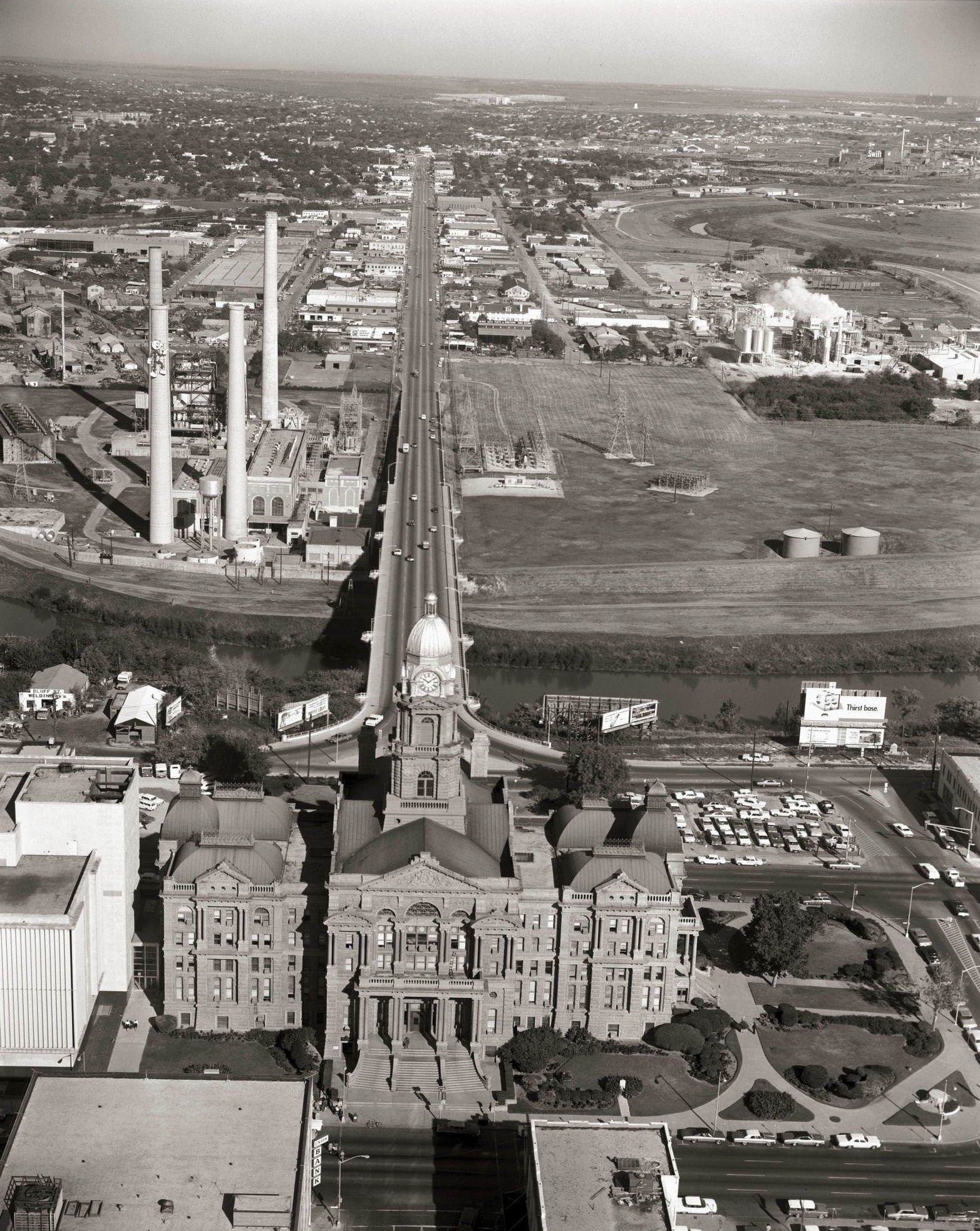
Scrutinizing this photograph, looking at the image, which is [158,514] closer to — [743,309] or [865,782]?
[865,782]

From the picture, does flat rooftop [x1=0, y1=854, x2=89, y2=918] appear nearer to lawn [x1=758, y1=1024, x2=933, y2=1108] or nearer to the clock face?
the clock face

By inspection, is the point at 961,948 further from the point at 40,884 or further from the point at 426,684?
the point at 40,884

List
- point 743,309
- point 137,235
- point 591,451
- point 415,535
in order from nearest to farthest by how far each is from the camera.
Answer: point 415,535, point 591,451, point 743,309, point 137,235

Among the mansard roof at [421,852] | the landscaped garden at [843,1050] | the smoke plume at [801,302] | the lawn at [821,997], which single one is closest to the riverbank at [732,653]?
the lawn at [821,997]

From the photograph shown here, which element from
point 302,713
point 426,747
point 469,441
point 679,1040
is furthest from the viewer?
point 469,441

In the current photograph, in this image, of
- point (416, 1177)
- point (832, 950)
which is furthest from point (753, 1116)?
point (832, 950)

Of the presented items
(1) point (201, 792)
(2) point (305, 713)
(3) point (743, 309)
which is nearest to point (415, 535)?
(2) point (305, 713)

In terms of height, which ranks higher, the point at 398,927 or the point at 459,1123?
the point at 398,927

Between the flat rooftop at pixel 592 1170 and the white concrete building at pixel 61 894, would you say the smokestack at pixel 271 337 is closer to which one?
the white concrete building at pixel 61 894
